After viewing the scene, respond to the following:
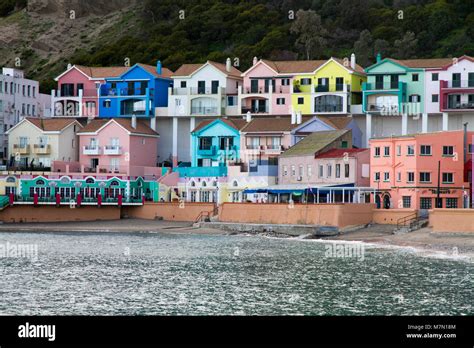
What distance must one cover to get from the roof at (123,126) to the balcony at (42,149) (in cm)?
362

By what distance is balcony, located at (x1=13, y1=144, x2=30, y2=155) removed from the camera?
103 metres

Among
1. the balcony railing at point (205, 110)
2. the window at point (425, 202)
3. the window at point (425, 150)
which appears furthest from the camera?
the balcony railing at point (205, 110)

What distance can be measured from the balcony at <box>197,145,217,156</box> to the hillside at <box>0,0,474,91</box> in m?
25.2

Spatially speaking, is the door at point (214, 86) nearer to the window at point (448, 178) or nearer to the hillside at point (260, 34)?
the hillside at point (260, 34)

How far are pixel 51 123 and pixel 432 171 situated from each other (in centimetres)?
4102

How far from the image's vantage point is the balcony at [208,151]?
324 feet

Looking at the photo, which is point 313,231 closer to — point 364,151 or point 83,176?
point 364,151

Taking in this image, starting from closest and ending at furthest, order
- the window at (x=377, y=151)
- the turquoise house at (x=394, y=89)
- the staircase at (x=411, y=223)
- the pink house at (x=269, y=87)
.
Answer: the staircase at (x=411, y=223) < the window at (x=377, y=151) < the turquoise house at (x=394, y=89) < the pink house at (x=269, y=87)

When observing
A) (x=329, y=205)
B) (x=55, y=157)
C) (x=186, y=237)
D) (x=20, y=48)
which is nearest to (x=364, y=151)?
(x=329, y=205)

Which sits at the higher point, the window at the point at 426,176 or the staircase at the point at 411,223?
the window at the point at 426,176

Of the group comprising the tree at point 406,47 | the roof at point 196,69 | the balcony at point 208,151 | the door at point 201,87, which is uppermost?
the tree at point 406,47

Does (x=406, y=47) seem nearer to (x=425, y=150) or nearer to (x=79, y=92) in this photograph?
(x=79, y=92)

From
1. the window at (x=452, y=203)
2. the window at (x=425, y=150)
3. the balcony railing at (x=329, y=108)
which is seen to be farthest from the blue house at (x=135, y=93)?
the window at (x=452, y=203)
